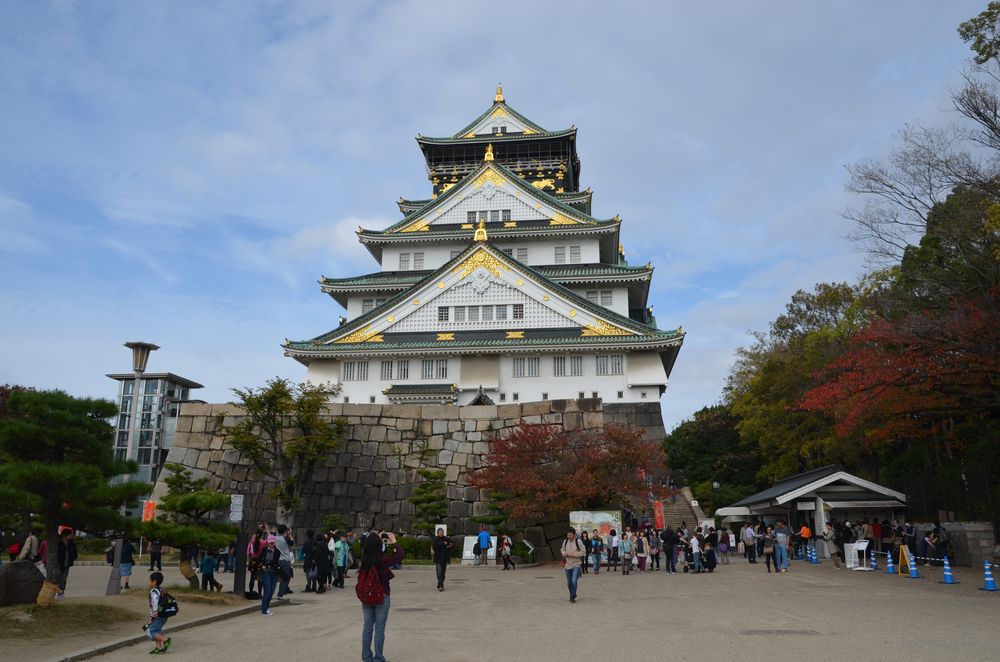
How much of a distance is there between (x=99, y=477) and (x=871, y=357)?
18.6m

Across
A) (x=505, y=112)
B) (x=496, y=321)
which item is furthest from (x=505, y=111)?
(x=496, y=321)

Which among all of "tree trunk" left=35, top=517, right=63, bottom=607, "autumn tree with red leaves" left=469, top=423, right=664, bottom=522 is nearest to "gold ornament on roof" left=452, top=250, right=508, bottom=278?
"autumn tree with red leaves" left=469, top=423, right=664, bottom=522

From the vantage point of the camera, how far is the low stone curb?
8852mm

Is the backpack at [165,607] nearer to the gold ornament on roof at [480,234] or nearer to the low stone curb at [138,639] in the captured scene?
the low stone curb at [138,639]

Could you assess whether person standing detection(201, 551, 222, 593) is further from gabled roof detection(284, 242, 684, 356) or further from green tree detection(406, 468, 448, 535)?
gabled roof detection(284, 242, 684, 356)

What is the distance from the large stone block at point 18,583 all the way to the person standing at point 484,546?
14930 mm

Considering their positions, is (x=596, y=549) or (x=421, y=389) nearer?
(x=596, y=549)

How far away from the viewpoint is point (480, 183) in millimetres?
48906

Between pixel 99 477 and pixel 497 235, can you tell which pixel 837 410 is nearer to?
pixel 99 477

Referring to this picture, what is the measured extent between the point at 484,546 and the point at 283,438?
952 cm

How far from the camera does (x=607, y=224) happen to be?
150ft

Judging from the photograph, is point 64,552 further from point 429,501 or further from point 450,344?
point 450,344

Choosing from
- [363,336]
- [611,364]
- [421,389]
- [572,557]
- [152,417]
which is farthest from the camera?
[152,417]

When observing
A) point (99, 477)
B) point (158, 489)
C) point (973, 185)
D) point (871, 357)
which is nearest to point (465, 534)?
point (158, 489)
